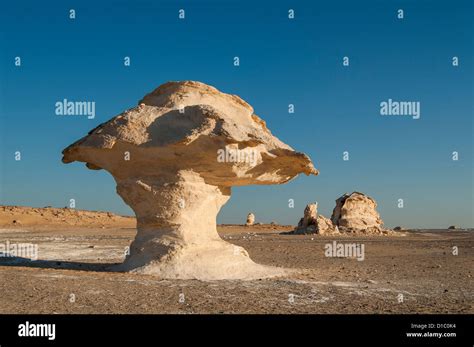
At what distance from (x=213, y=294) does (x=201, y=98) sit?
5.18m

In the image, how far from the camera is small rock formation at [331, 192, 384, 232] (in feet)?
118

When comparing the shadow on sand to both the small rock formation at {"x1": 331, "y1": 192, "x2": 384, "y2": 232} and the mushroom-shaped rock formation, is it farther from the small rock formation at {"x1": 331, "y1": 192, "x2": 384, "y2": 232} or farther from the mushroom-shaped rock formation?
the small rock formation at {"x1": 331, "y1": 192, "x2": 384, "y2": 232}

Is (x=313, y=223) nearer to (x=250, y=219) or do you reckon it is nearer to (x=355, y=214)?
(x=355, y=214)

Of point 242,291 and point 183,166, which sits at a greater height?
point 183,166

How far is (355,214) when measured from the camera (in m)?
36.8

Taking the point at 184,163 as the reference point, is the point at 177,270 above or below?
below

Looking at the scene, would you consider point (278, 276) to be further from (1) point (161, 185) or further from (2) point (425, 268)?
(2) point (425, 268)

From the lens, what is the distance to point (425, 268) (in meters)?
13.0

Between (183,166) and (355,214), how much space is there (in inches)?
1080

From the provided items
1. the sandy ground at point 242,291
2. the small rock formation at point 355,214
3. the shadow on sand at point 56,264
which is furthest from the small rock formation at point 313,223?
the shadow on sand at point 56,264

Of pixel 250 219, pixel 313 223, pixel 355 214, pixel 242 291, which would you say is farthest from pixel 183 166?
pixel 250 219

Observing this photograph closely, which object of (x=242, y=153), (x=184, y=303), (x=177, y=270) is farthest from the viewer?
(x=242, y=153)
